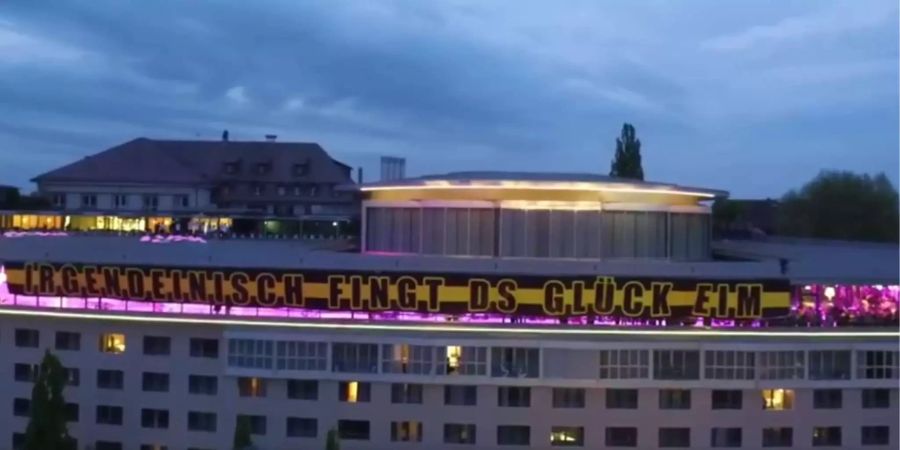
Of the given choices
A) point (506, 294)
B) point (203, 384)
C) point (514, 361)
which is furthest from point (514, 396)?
point (203, 384)

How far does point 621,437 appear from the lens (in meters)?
32.4

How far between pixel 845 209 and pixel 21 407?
61353 mm

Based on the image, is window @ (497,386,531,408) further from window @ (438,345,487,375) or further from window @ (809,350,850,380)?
window @ (809,350,850,380)

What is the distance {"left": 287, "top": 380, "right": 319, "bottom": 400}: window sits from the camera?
32.9 meters

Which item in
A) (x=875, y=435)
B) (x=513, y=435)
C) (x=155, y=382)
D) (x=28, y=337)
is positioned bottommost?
(x=513, y=435)

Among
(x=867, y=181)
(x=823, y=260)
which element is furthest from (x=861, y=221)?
(x=823, y=260)

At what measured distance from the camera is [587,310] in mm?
32750

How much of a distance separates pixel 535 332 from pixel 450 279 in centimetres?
284

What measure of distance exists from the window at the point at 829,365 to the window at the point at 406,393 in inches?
433

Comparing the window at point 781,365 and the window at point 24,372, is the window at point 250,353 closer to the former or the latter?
the window at point 24,372

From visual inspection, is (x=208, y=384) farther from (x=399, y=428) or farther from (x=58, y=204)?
(x=58, y=204)

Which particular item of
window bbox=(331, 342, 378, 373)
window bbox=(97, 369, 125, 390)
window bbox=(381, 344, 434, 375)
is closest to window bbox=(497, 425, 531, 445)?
window bbox=(381, 344, 434, 375)

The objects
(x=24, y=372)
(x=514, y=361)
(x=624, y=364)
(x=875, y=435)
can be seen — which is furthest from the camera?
(x=24, y=372)

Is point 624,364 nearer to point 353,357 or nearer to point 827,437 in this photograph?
point 827,437
